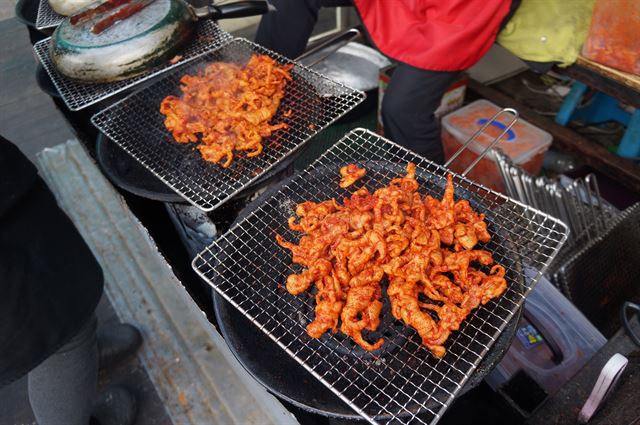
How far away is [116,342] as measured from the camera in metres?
3.89

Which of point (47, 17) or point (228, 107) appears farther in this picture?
point (47, 17)

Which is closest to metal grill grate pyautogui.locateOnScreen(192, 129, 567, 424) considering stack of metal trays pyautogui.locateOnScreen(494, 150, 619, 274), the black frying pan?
the black frying pan

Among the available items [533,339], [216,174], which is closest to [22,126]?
[216,174]

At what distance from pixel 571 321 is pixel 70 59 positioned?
3.91 metres

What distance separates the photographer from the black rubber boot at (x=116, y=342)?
381 cm

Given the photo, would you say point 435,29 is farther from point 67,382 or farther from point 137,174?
point 67,382

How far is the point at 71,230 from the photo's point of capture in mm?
2904

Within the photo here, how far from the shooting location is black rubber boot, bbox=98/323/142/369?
381 centimetres

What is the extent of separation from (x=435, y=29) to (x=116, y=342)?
378 cm

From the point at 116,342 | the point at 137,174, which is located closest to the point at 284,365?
the point at 137,174

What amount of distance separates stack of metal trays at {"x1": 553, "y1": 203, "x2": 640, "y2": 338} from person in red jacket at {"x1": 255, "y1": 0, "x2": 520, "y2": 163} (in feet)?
5.11

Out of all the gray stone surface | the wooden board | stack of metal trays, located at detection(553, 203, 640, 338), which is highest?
the wooden board

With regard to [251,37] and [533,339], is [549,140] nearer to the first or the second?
[533,339]

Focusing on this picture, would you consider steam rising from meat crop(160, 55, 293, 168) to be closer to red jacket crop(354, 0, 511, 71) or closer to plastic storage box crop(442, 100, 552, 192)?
red jacket crop(354, 0, 511, 71)
